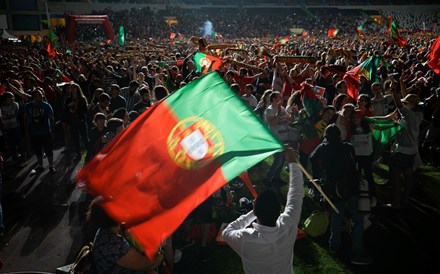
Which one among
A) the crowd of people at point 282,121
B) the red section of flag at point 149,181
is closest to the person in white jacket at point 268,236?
the crowd of people at point 282,121

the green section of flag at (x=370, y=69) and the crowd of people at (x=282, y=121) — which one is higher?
the green section of flag at (x=370, y=69)

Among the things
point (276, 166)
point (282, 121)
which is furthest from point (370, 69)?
point (276, 166)

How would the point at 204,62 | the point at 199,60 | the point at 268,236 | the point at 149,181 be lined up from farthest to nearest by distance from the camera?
1. the point at 199,60
2. the point at 204,62
3. the point at 268,236
4. the point at 149,181

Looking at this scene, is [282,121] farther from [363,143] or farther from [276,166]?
[363,143]

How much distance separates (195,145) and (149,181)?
0.45m

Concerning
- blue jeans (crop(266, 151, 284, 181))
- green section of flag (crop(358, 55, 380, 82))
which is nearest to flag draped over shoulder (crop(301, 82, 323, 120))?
blue jeans (crop(266, 151, 284, 181))

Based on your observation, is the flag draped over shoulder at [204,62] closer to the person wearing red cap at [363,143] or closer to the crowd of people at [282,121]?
the crowd of people at [282,121]

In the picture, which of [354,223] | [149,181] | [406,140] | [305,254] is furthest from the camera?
[406,140]

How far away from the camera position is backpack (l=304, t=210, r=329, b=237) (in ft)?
19.8

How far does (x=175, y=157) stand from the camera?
10.0 feet

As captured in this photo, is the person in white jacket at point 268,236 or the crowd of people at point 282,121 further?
the crowd of people at point 282,121

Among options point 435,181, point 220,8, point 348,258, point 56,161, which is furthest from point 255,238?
point 220,8

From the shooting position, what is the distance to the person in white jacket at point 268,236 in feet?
10.1

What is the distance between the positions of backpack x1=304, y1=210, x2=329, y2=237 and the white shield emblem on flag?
353cm
